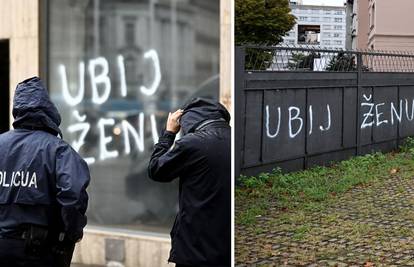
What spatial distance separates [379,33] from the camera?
56.3 ft

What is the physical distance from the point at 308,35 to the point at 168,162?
8.19m

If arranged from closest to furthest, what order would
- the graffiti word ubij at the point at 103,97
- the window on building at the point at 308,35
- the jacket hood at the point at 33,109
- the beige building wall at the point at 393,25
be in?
the jacket hood at the point at 33,109, the graffiti word ubij at the point at 103,97, the window on building at the point at 308,35, the beige building wall at the point at 393,25

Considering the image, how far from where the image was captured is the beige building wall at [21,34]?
591 centimetres

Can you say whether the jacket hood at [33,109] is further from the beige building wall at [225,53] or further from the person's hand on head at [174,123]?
the beige building wall at [225,53]

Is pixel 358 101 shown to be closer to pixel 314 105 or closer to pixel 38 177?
pixel 314 105

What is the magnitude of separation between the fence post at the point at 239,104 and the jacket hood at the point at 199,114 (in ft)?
14.3

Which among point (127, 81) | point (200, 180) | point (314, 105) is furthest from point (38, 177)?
point (314, 105)

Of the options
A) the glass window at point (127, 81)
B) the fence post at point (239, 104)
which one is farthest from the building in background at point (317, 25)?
the glass window at point (127, 81)

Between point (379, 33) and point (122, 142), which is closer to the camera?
point (122, 142)

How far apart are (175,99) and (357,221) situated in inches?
105

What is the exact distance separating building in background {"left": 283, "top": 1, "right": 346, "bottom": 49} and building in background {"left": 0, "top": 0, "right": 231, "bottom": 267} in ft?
12.4

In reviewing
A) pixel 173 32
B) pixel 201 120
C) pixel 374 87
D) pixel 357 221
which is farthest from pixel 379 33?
pixel 201 120

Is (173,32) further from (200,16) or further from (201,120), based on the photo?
(201,120)

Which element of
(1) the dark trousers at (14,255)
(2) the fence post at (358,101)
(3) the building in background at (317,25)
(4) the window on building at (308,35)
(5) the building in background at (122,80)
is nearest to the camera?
(1) the dark trousers at (14,255)
